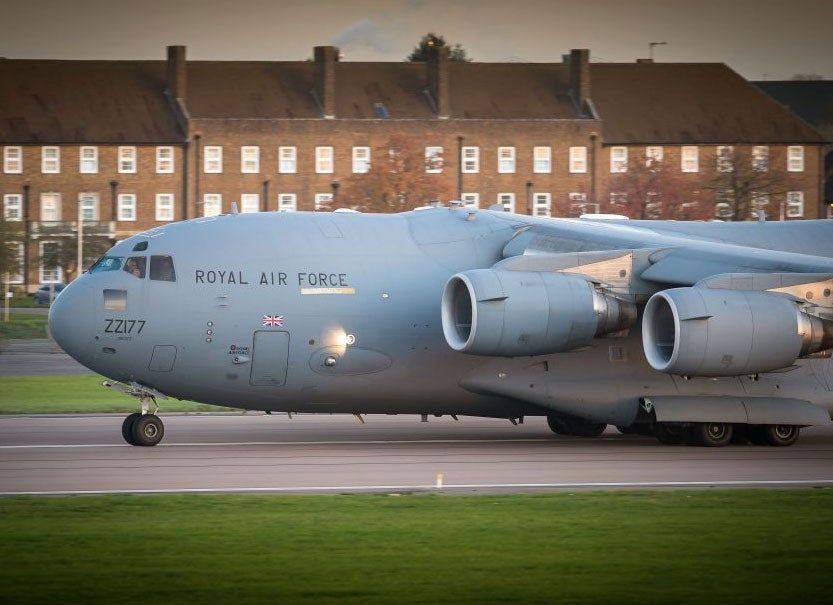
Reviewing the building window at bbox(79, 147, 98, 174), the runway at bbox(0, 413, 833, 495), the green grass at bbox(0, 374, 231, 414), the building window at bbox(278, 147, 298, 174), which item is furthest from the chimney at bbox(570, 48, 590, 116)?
the runway at bbox(0, 413, 833, 495)

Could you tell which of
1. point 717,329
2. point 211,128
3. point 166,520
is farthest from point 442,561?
point 211,128

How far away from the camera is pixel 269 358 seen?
854 inches

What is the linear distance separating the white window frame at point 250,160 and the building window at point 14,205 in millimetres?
12652

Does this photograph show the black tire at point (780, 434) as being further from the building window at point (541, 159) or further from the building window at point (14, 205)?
the building window at point (14, 205)

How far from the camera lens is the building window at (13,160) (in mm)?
84500

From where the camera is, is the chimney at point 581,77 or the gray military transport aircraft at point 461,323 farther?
the chimney at point 581,77

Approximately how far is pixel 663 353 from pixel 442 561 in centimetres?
954

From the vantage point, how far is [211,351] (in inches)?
845

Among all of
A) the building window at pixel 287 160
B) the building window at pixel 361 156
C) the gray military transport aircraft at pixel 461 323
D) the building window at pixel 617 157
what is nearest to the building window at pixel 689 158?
the building window at pixel 617 157

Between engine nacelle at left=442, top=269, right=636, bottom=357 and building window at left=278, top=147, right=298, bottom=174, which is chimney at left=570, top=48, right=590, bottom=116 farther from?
engine nacelle at left=442, top=269, right=636, bottom=357

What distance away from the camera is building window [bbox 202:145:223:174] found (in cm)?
8475

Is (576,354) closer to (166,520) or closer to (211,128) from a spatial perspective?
(166,520)

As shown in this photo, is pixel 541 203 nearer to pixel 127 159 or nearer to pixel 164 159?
pixel 164 159

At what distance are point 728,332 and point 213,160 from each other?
66.6 meters
